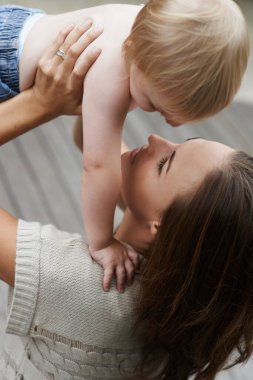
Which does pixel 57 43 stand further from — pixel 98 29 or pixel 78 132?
pixel 78 132

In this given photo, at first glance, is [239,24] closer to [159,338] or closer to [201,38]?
[201,38]

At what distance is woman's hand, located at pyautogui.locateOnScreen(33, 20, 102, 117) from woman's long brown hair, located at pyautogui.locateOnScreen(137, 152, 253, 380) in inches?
10.9

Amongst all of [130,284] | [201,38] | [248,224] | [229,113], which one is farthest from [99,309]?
[229,113]

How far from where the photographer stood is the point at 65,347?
2.59 feet

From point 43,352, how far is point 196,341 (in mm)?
220

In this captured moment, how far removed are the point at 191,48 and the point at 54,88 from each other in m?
0.29

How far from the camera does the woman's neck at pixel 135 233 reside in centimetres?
85

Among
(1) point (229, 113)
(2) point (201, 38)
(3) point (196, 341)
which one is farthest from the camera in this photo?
(1) point (229, 113)

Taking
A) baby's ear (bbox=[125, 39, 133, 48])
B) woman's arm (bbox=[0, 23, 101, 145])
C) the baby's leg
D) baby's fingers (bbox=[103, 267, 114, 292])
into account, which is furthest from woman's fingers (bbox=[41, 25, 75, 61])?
baby's fingers (bbox=[103, 267, 114, 292])

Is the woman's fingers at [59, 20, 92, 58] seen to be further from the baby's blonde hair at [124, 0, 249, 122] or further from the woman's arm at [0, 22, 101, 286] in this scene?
the baby's blonde hair at [124, 0, 249, 122]

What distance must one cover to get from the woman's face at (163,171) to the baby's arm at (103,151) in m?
0.03


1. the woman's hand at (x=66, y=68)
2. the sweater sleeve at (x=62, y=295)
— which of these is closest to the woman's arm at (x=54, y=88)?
the woman's hand at (x=66, y=68)

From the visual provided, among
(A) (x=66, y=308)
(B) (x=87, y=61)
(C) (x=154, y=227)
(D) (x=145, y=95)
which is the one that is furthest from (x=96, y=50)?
(A) (x=66, y=308)

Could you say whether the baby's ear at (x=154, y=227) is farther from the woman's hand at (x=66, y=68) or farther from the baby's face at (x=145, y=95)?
the woman's hand at (x=66, y=68)
